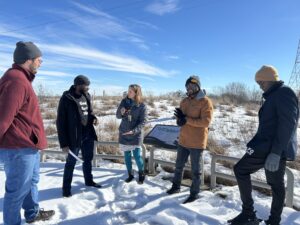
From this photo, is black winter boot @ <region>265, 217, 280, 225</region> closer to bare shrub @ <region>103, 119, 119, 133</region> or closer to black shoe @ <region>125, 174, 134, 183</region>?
black shoe @ <region>125, 174, 134, 183</region>

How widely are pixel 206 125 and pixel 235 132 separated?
24.5ft

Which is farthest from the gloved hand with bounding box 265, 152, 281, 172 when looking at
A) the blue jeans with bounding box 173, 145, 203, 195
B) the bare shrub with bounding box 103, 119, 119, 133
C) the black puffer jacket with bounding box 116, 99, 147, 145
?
the bare shrub with bounding box 103, 119, 119, 133

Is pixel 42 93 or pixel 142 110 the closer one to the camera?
pixel 142 110

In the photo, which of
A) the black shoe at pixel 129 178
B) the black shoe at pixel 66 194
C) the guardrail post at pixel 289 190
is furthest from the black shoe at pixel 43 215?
the guardrail post at pixel 289 190

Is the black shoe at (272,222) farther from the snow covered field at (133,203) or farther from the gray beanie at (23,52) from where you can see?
the gray beanie at (23,52)

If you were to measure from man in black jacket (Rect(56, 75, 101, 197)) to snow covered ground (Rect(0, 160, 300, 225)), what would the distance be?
1.50 ft

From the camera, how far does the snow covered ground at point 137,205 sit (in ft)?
15.4

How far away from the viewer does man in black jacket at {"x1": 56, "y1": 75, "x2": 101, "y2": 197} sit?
547 cm

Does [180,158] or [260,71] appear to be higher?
[260,71]

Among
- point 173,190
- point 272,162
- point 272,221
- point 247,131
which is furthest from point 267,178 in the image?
point 247,131

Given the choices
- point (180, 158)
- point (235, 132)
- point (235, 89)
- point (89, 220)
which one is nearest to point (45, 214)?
Answer: point (89, 220)

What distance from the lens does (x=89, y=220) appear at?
184 inches

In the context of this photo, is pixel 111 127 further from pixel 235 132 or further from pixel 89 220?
pixel 89 220

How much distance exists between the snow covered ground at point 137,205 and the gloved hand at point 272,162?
1.05m
